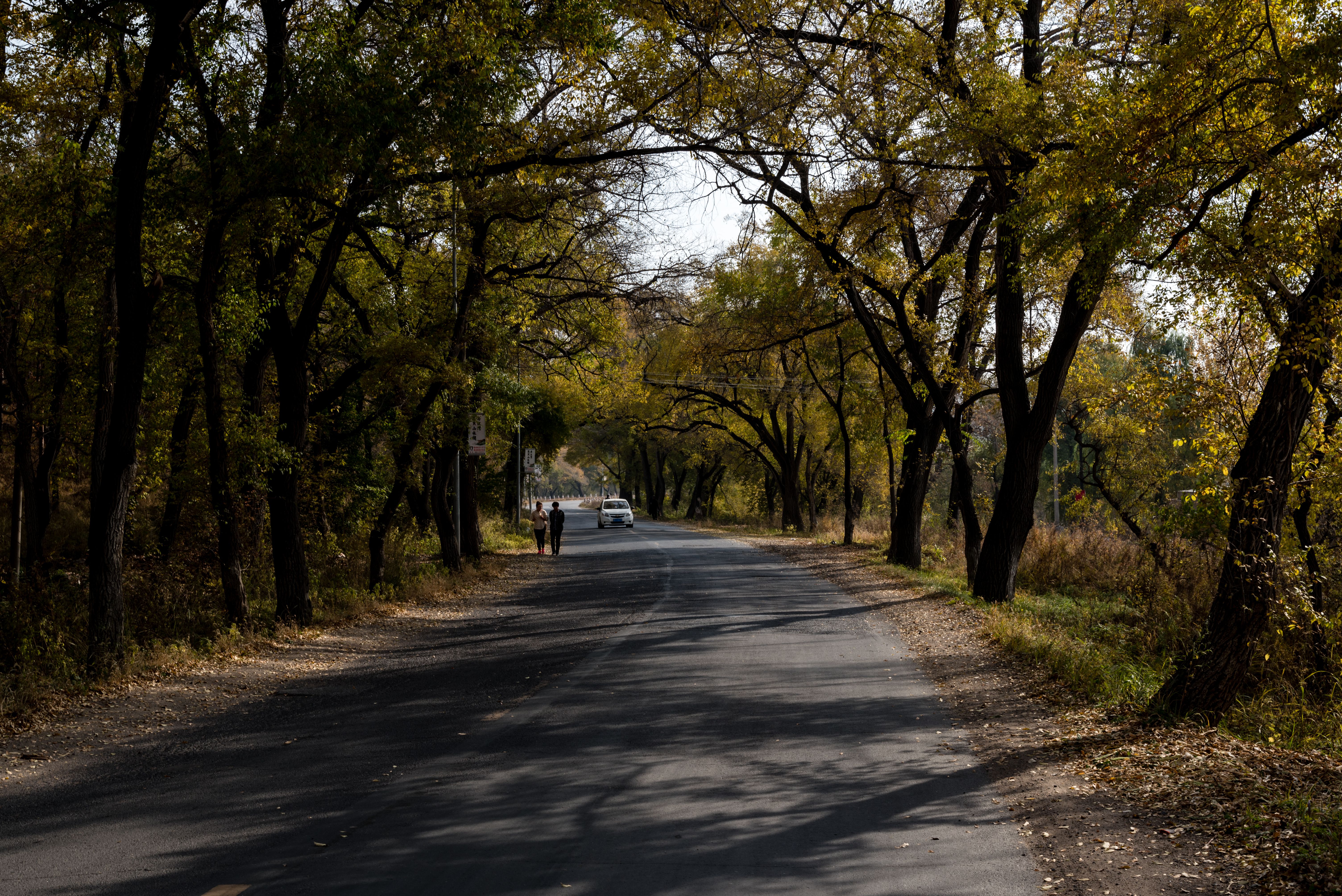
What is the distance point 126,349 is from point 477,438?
12805 millimetres

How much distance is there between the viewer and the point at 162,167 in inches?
504

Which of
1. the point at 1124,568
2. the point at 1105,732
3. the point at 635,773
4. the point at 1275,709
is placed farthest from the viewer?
the point at 1124,568

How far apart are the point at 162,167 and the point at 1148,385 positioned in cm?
1280

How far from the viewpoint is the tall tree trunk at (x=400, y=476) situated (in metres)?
19.7

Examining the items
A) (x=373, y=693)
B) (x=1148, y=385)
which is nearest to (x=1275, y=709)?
(x=1148, y=385)

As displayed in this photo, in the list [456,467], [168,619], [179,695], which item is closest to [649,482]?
[456,467]

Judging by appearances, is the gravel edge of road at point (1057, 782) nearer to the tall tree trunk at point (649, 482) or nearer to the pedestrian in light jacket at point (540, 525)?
the pedestrian in light jacket at point (540, 525)

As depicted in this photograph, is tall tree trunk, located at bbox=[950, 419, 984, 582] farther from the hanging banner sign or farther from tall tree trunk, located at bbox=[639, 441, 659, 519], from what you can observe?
tall tree trunk, located at bbox=[639, 441, 659, 519]

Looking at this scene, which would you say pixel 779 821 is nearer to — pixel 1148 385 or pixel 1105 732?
pixel 1105 732

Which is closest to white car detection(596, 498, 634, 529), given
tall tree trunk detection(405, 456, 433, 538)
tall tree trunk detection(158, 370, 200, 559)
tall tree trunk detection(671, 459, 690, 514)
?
tall tree trunk detection(671, 459, 690, 514)

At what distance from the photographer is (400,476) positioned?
19984 millimetres

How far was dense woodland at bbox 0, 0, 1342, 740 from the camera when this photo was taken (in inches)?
383

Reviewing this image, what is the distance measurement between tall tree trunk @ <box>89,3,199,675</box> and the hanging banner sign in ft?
37.9

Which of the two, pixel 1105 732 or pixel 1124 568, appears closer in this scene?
pixel 1105 732
